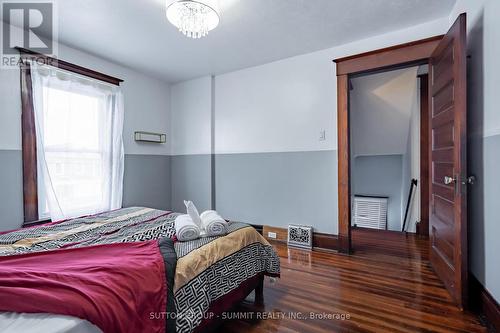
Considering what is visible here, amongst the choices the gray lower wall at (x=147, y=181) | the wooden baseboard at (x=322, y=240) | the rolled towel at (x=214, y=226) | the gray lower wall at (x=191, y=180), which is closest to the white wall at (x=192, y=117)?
the gray lower wall at (x=191, y=180)

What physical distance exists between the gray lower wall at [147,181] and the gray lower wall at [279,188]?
3.24 ft

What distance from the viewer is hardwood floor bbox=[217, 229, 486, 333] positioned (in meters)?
1.64

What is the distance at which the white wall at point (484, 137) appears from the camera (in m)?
1.58

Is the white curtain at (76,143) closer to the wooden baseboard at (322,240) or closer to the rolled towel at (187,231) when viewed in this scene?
the rolled towel at (187,231)

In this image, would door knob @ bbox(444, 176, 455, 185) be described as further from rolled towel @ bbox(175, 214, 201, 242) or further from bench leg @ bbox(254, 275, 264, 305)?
rolled towel @ bbox(175, 214, 201, 242)

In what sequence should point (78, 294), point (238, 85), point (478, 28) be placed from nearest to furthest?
1. point (78, 294)
2. point (478, 28)
3. point (238, 85)

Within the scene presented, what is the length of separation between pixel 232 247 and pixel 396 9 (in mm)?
2617

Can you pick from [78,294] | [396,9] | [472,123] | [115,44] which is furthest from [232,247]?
[115,44]

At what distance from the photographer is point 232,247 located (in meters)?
1.69

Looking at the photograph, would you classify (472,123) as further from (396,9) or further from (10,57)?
(10,57)

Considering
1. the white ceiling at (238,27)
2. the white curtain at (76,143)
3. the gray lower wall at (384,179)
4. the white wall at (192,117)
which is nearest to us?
the white ceiling at (238,27)

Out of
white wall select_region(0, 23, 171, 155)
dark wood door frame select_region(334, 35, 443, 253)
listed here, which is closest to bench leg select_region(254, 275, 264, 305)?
dark wood door frame select_region(334, 35, 443, 253)

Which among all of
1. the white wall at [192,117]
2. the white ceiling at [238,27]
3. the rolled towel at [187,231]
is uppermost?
the white ceiling at [238,27]

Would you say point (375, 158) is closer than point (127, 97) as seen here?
No
